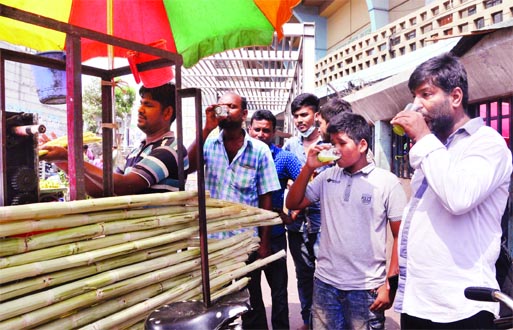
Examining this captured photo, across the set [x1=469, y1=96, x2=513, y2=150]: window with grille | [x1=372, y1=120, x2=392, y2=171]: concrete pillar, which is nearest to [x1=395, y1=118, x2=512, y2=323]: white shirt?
[x1=469, y1=96, x2=513, y2=150]: window with grille

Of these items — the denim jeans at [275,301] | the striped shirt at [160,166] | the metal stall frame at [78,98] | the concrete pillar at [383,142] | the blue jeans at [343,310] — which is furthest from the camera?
the concrete pillar at [383,142]

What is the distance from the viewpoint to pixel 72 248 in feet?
4.03

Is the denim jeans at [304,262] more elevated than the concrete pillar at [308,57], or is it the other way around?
the concrete pillar at [308,57]

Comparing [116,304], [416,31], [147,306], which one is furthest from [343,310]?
[416,31]

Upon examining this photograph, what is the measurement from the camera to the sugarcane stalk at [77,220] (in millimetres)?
1100

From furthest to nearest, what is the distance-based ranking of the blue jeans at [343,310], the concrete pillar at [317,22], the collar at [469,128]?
the concrete pillar at [317,22], the blue jeans at [343,310], the collar at [469,128]

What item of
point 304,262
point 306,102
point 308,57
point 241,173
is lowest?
point 304,262

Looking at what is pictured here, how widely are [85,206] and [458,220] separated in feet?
4.46

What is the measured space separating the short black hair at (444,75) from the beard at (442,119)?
0.06m

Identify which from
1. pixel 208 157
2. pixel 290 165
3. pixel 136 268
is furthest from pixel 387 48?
pixel 136 268

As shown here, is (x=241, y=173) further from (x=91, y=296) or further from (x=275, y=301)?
(x=91, y=296)

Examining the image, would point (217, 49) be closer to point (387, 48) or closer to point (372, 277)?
point (372, 277)

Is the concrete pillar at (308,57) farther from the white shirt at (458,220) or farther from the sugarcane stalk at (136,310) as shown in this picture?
the sugarcane stalk at (136,310)

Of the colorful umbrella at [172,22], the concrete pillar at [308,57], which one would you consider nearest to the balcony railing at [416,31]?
the concrete pillar at [308,57]
